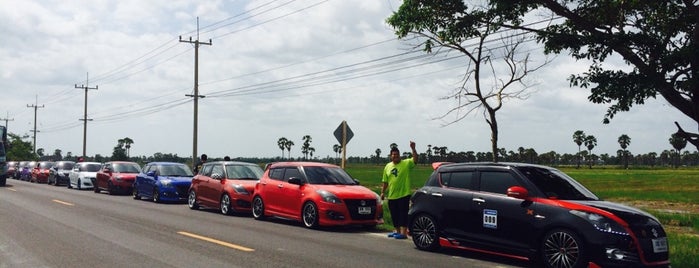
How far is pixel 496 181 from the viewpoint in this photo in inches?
385

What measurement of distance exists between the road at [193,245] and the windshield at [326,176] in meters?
1.20

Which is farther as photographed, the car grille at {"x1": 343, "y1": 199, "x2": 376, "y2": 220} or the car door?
the car grille at {"x1": 343, "y1": 199, "x2": 376, "y2": 220}

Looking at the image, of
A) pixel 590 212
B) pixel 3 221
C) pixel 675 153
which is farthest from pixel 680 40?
pixel 675 153

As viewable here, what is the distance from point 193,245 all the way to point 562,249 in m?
6.01

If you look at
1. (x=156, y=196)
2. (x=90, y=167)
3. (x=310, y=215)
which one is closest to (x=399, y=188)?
(x=310, y=215)

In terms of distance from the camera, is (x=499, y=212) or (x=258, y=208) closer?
(x=499, y=212)

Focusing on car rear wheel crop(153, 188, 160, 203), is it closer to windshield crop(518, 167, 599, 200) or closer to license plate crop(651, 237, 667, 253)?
windshield crop(518, 167, 599, 200)

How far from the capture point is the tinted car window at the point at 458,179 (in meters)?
10.2

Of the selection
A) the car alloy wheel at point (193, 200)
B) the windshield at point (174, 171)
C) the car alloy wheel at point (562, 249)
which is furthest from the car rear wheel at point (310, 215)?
the windshield at point (174, 171)

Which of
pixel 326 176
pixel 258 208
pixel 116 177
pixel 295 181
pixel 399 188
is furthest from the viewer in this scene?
pixel 116 177

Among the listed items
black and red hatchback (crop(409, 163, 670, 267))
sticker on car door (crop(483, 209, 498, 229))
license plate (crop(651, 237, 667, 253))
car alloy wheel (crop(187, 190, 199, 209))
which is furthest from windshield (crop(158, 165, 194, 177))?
license plate (crop(651, 237, 667, 253))

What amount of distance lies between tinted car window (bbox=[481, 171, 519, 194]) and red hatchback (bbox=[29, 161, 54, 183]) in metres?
37.6

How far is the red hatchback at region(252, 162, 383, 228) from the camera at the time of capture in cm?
1371

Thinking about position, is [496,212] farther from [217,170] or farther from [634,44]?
[217,170]
